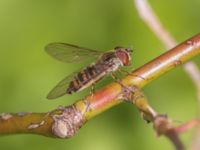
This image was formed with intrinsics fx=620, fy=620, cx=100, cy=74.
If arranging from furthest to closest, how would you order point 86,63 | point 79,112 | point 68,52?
point 86,63, point 68,52, point 79,112

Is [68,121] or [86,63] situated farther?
[86,63]

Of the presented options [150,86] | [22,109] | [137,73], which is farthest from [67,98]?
[137,73]

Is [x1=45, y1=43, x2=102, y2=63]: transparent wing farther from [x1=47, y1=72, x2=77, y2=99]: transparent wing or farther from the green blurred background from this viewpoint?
the green blurred background

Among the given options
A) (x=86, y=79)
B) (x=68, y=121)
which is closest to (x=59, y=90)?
(x=86, y=79)

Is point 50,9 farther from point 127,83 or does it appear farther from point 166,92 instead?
point 127,83

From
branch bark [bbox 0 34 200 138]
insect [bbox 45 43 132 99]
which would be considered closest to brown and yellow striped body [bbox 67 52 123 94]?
insect [bbox 45 43 132 99]

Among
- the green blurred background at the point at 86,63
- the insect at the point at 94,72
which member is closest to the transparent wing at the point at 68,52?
the insect at the point at 94,72

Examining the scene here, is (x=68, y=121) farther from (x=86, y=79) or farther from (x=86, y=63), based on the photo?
(x=86, y=63)
